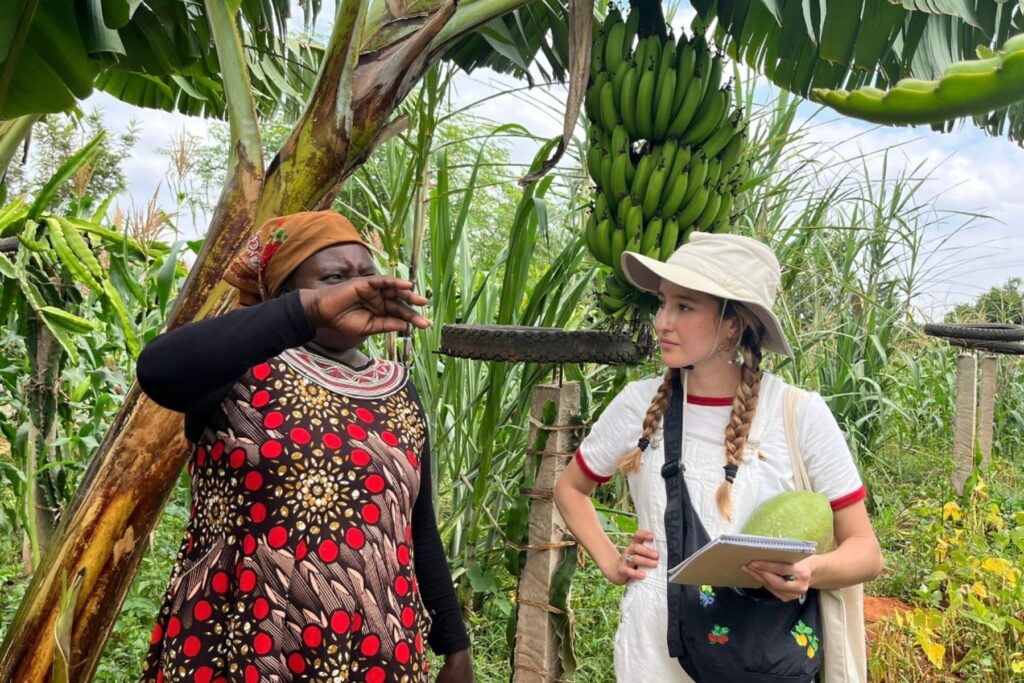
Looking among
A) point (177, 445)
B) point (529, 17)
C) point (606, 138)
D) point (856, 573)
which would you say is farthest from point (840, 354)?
point (177, 445)

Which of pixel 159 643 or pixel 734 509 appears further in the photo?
pixel 734 509

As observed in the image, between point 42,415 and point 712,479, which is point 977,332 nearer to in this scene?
point 712,479

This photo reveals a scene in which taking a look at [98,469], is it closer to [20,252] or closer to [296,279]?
[296,279]

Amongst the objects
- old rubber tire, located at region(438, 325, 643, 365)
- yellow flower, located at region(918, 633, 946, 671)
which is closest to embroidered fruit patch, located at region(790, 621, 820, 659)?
old rubber tire, located at region(438, 325, 643, 365)

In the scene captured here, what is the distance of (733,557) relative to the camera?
115 cm

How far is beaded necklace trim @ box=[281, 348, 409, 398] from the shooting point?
1.21 meters

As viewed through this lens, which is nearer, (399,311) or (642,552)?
(399,311)

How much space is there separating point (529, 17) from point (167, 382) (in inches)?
72.6

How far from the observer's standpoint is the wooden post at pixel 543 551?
1860 mm

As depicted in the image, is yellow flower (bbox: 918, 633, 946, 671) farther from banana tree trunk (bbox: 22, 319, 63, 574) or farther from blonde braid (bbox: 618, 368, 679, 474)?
banana tree trunk (bbox: 22, 319, 63, 574)

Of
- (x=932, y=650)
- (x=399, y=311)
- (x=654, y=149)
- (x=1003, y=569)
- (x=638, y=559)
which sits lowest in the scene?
(x=932, y=650)

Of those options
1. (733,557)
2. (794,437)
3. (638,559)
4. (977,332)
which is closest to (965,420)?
(977,332)

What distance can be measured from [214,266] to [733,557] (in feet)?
3.93

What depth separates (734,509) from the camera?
4.45 feet
